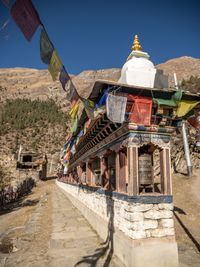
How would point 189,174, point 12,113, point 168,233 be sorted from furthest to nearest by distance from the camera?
point 12,113
point 189,174
point 168,233

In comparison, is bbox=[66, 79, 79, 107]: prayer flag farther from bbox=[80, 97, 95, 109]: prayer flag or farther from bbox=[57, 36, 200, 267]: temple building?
bbox=[57, 36, 200, 267]: temple building

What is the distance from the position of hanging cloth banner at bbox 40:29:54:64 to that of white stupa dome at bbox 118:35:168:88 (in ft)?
8.56

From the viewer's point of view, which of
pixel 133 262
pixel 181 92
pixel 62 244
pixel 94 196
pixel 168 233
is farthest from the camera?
pixel 94 196

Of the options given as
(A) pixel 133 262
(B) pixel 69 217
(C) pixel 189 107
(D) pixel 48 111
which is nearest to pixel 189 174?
(B) pixel 69 217

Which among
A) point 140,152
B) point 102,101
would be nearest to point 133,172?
point 140,152

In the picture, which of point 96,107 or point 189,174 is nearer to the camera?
point 96,107

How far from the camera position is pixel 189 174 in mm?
19047

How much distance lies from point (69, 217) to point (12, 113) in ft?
258

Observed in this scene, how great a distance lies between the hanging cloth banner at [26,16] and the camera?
4098mm

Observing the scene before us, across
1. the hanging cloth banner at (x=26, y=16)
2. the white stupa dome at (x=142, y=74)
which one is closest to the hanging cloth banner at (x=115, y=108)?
the white stupa dome at (x=142, y=74)

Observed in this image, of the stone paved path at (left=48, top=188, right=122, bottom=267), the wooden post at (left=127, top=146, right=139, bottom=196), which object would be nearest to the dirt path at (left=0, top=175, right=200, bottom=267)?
the stone paved path at (left=48, top=188, right=122, bottom=267)

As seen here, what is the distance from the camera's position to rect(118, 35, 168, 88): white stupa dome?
701 cm

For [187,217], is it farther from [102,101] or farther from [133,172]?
[102,101]

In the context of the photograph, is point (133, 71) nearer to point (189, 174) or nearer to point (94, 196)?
point (94, 196)
